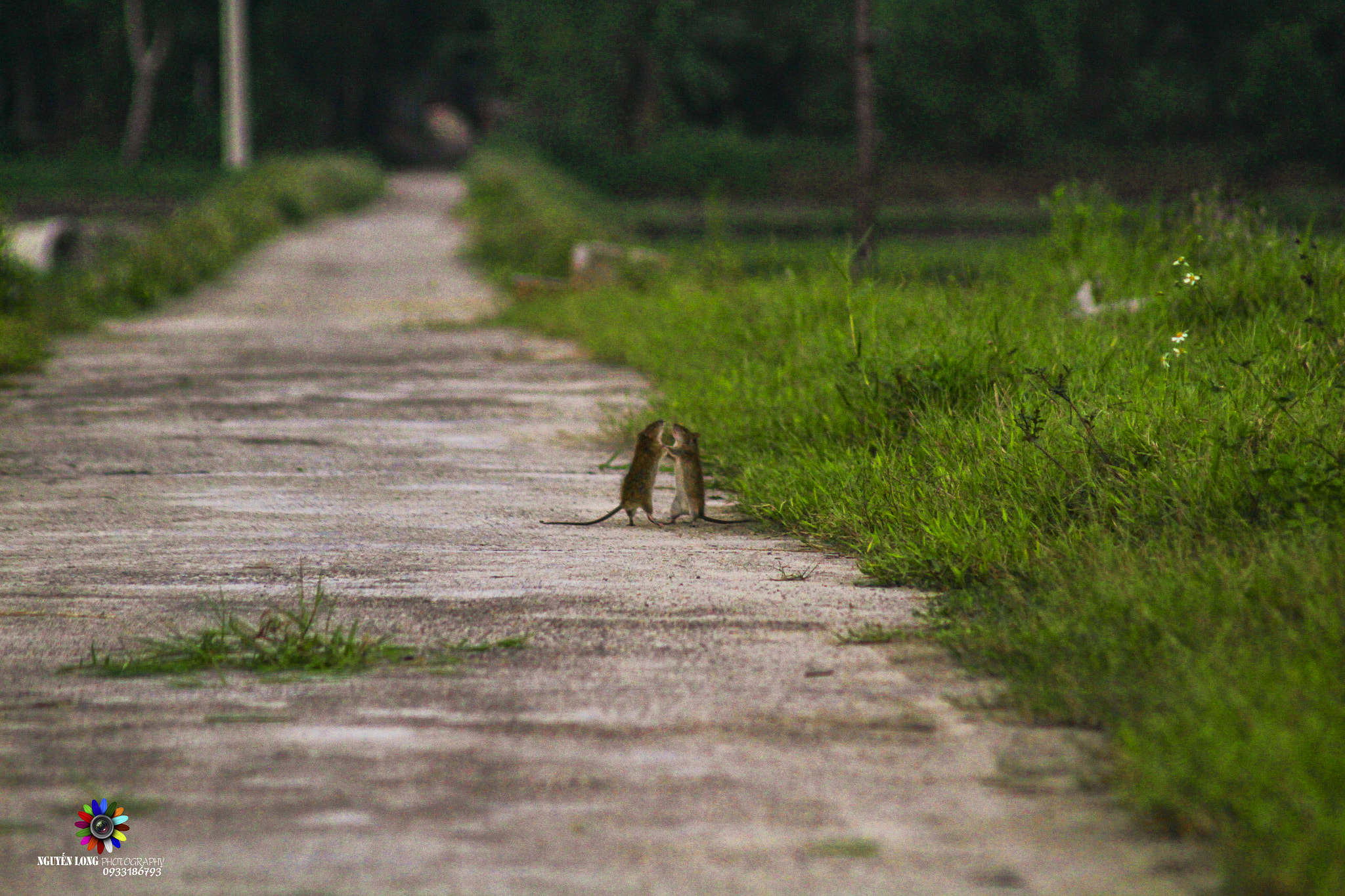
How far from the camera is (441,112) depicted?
328 feet

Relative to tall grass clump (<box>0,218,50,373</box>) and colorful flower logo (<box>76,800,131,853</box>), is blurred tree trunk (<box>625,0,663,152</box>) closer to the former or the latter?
tall grass clump (<box>0,218,50,373</box>)

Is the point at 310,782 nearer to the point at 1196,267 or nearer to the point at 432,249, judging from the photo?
the point at 1196,267

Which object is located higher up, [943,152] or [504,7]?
[504,7]

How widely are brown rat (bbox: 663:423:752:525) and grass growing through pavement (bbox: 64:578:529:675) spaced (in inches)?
51.6

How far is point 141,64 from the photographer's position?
42.6m

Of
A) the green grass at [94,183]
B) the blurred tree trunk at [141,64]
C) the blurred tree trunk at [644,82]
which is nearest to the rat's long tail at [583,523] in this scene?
the green grass at [94,183]

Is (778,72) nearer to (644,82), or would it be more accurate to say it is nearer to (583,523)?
A: (644,82)

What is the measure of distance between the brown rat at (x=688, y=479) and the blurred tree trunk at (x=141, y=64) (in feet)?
139

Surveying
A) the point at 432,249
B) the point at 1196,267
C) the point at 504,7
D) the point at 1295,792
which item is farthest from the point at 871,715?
the point at 504,7

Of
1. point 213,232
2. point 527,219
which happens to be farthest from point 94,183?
point 527,219

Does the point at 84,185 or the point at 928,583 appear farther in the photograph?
the point at 84,185

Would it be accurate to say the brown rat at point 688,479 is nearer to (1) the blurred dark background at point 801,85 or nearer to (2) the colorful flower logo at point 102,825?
(2) the colorful flower logo at point 102,825

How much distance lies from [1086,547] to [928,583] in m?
0.45

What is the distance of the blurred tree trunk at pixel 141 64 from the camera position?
137ft
